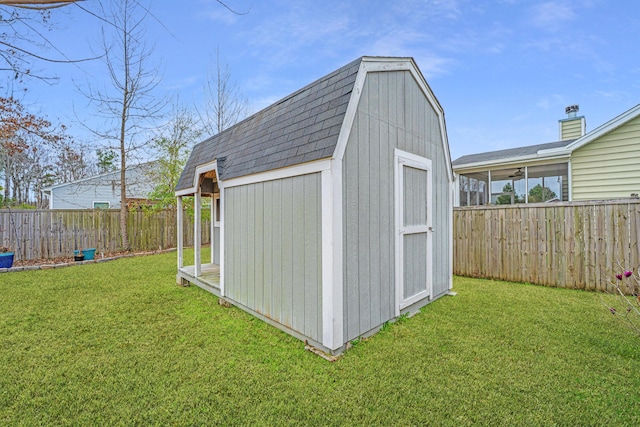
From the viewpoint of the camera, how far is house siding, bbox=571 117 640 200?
21.5 ft

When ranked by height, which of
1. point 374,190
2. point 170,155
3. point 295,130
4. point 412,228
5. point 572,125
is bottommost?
point 412,228

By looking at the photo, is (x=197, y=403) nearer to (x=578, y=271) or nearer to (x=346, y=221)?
(x=346, y=221)

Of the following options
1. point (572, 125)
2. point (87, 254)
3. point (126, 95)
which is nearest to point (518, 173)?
point (572, 125)

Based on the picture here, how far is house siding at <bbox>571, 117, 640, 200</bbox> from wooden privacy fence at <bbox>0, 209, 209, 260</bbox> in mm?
13366

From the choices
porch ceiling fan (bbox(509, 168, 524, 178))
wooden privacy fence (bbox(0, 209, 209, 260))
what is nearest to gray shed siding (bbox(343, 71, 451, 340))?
porch ceiling fan (bbox(509, 168, 524, 178))

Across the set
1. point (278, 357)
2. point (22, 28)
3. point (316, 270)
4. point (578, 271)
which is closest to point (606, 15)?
point (578, 271)

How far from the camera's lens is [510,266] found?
571cm

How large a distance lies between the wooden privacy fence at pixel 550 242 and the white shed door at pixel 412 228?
7.92ft

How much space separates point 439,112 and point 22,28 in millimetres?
5182

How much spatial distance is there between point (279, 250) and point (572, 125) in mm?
12009

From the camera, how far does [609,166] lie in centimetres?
686

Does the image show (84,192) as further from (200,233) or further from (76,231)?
(200,233)

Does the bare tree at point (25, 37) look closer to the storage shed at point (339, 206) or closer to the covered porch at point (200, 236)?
the storage shed at point (339, 206)

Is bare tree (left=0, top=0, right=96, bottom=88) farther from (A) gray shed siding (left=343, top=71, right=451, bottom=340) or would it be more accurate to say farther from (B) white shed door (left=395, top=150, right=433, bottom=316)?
(B) white shed door (left=395, top=150, right=433, bottom=316)
